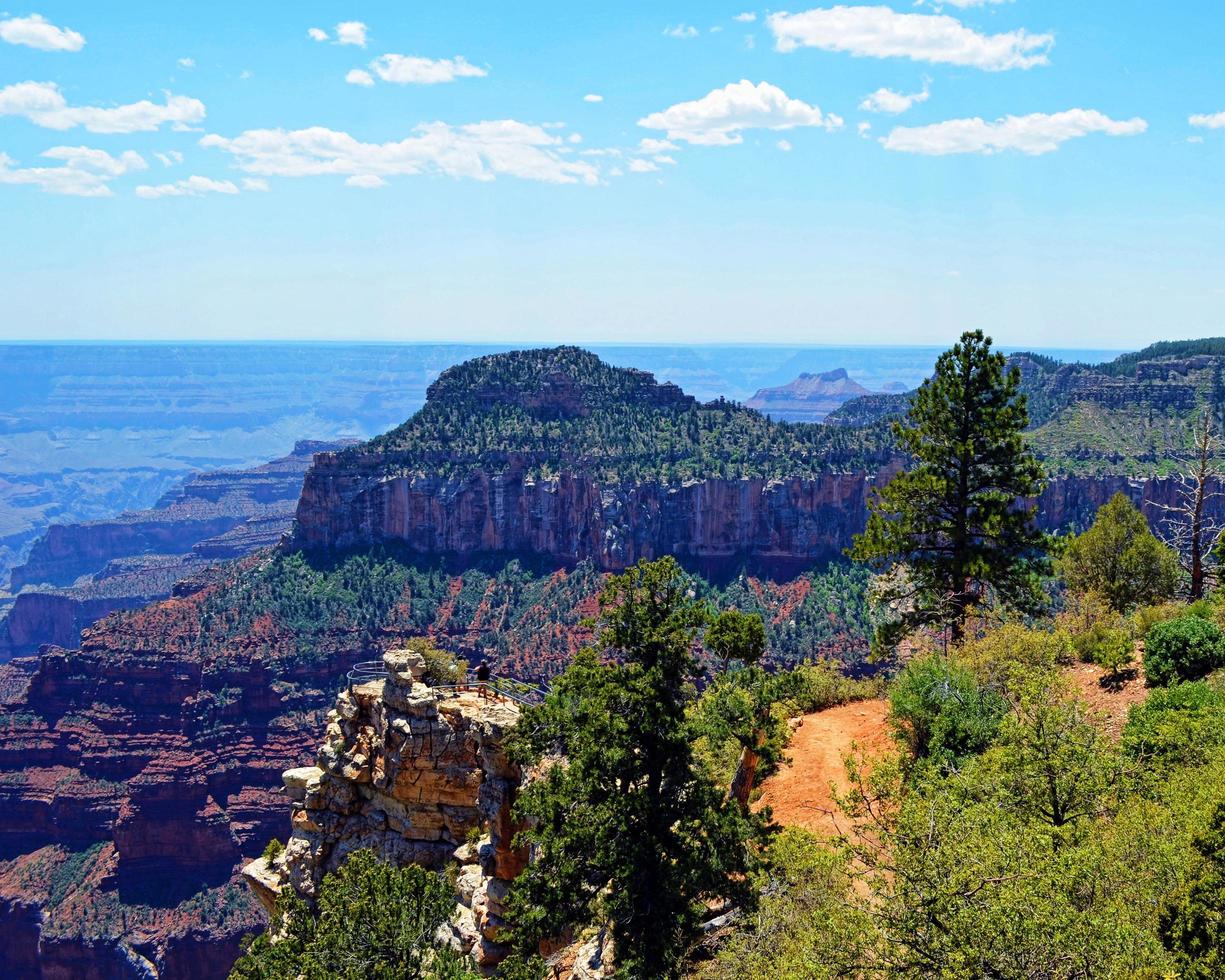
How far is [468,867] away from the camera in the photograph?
25.1 meters

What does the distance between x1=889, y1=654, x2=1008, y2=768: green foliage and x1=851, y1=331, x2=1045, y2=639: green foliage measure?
212 inches

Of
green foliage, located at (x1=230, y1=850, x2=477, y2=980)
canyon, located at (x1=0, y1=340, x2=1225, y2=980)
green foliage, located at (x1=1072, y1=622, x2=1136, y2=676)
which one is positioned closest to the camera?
green foliage, located at (x1=230, y1=850, x2=477, y2=980)

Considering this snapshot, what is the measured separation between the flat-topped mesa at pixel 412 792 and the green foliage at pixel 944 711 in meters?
10.0

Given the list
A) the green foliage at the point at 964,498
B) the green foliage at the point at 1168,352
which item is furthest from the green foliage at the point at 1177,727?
the green foliage at the point at 1168,352

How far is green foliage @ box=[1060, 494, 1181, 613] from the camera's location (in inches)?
1443

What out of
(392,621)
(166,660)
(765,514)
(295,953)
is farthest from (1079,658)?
(166,660)

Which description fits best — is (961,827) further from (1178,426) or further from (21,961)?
(1178,426)

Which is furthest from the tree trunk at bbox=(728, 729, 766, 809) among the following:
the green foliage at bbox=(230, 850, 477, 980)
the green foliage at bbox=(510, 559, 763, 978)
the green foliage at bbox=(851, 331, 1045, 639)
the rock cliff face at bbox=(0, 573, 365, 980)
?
the rock cliff face at bbox=(0, 573, 365, 980)

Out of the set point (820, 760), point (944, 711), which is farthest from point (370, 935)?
point (944, 711)

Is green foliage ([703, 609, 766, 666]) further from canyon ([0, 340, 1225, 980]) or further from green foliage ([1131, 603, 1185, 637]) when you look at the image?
canyon ([0, 340, 1225, 980])

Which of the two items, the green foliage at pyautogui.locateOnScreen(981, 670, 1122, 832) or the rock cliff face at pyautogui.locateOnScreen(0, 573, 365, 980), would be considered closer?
the green foliage at pyautogui.locateOnScreen(981, 670, 1122, 832)

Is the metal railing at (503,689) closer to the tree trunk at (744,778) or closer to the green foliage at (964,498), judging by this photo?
the tree trunk at (744,778)

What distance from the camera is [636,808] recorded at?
61.4 ft

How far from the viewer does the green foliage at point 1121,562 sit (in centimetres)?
3666
